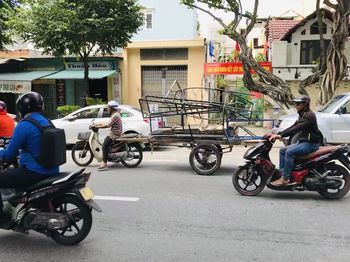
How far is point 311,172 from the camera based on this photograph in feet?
21.0

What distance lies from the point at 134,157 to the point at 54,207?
4962mm

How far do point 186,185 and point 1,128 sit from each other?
3.62m

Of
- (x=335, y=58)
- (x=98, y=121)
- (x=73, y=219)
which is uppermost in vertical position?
(x=335, y=58)

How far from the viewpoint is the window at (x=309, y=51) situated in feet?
64.9

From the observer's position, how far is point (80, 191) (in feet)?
14.8

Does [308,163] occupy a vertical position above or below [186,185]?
above

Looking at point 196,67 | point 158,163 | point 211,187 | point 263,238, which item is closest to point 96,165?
point 158,163

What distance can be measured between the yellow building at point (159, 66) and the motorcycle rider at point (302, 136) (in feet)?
43.5

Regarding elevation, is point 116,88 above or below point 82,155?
above

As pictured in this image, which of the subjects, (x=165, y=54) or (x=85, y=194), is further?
(x=165, y=54)

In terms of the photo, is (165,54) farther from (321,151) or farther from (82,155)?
(321,151)

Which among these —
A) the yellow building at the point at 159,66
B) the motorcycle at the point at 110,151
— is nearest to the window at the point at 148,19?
the yellow building at the point at 159,66

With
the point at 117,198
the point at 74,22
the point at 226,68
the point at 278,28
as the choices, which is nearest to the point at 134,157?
the point at 117,198

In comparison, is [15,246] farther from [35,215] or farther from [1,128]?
[1,128]
